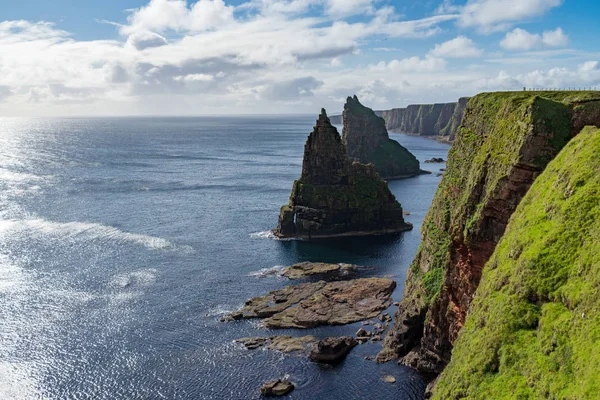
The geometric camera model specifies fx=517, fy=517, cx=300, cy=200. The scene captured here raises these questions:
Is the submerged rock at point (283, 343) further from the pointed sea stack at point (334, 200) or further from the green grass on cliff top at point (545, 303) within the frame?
the pointed sea stack at point (334, 200)

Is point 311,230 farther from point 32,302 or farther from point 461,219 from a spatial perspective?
point 461,219

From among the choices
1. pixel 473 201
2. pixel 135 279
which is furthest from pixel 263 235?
pixel 473 201

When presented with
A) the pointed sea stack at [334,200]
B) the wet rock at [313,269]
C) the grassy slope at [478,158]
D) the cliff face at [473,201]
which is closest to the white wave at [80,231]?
the wet rock at [313,269]

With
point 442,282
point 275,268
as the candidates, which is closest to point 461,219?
point 442,282

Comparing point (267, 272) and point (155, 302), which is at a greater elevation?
point (267, 272)

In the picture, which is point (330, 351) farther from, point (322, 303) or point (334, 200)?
point (334, 200)
